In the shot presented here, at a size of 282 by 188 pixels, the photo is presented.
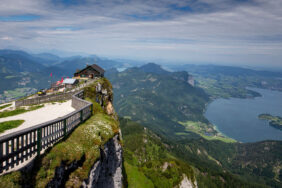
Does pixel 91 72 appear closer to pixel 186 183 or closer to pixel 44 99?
pixel 44 99

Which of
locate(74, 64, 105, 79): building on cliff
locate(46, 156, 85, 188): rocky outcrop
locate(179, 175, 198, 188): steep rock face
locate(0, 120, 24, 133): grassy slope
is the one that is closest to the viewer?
locate(46, 156, 85, 188): rocky outcrop

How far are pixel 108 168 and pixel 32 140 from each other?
31.1 ft

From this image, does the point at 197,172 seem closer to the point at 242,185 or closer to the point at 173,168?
the point at 242,185

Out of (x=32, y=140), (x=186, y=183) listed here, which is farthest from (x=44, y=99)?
(x=186, y=183)

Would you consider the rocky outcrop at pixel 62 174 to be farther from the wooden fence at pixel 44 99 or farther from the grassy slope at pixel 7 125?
the wooden fence at pixel 44 99

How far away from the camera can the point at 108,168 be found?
66.1ft

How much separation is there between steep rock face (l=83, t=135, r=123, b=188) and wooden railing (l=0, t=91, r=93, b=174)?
4.01 metres

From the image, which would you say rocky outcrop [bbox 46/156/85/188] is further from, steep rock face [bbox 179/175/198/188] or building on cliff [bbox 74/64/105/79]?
steep rock face [bbox 179/175/198/188]

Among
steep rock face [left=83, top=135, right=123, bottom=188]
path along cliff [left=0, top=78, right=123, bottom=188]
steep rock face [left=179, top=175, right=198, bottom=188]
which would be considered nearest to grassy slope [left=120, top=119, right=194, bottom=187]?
steep rock face [left=179, top=175, right=198, bottom=188]

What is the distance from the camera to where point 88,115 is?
20.9 m

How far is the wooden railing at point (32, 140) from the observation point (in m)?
9.64

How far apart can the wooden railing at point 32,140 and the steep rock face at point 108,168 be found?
13.2 ft

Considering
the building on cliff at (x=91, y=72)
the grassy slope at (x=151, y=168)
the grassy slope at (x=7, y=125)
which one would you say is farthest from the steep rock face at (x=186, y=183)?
the grassy slope at (x=7, y=125)

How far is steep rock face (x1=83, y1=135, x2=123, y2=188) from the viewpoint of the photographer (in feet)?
50.5
